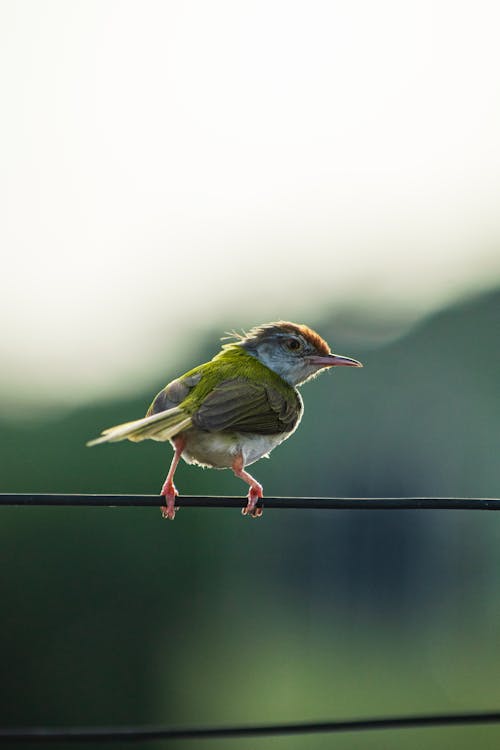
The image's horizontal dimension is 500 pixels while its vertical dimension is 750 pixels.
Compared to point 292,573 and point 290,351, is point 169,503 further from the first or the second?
point 292,573

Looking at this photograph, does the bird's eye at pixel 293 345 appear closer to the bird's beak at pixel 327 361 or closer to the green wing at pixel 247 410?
the bird's beak at pixel 327 361

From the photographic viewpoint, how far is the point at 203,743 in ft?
141

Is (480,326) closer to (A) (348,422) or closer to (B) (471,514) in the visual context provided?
(A) (348,422)

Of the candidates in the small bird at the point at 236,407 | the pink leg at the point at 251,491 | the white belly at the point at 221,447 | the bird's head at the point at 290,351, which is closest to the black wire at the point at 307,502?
the pink leg at the point at 251,491

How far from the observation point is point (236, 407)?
7395mm

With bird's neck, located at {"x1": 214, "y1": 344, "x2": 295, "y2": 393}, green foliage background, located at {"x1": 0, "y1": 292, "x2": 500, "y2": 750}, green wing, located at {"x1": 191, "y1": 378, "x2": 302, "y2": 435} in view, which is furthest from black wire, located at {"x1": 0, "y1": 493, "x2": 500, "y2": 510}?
green foliage background, located at {"x1": 0, "y1": 292, "x2": 500, "y2": 750}

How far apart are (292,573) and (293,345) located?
58599 millimetres

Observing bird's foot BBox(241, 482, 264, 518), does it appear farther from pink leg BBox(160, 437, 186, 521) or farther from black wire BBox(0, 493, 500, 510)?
black wire BBox(0, 493, 500, 510)

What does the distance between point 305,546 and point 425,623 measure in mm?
12025

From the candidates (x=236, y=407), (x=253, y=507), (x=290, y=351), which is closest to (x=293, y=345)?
(x=290, y=351)

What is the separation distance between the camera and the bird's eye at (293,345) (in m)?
8.82

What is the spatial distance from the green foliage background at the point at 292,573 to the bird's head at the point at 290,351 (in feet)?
104

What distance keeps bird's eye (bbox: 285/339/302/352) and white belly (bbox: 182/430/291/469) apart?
1.21 m

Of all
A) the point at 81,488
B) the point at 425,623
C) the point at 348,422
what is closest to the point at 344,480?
the point at 348,422
